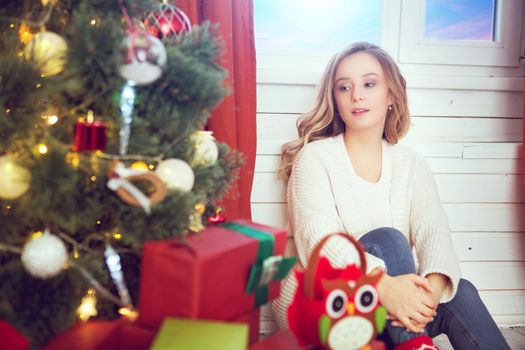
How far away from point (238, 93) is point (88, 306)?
0.74m

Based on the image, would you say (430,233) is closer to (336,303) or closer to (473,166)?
(473,166)

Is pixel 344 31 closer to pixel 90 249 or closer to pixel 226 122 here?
pixel 226 122

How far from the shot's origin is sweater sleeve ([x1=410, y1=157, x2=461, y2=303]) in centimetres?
125

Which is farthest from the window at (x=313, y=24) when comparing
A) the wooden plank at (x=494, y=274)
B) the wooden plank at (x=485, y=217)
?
the wooden plank at (x=494, y=274)

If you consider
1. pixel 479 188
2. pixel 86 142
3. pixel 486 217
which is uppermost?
pixel 86 142

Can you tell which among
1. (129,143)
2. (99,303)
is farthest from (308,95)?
(99,303)

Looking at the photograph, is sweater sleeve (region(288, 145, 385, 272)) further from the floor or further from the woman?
the floor

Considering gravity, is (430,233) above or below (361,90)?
below

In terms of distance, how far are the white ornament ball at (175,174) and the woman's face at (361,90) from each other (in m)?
0.68

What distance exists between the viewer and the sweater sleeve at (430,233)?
1.25 m

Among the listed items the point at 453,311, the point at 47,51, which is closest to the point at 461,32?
the point at 453,311

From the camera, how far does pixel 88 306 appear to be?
0.91 metres

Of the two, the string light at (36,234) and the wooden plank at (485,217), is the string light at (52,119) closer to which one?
the string light at (36,234)

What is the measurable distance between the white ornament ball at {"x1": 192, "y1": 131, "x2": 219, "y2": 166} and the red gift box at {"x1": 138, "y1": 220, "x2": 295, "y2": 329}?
0.17 metres
